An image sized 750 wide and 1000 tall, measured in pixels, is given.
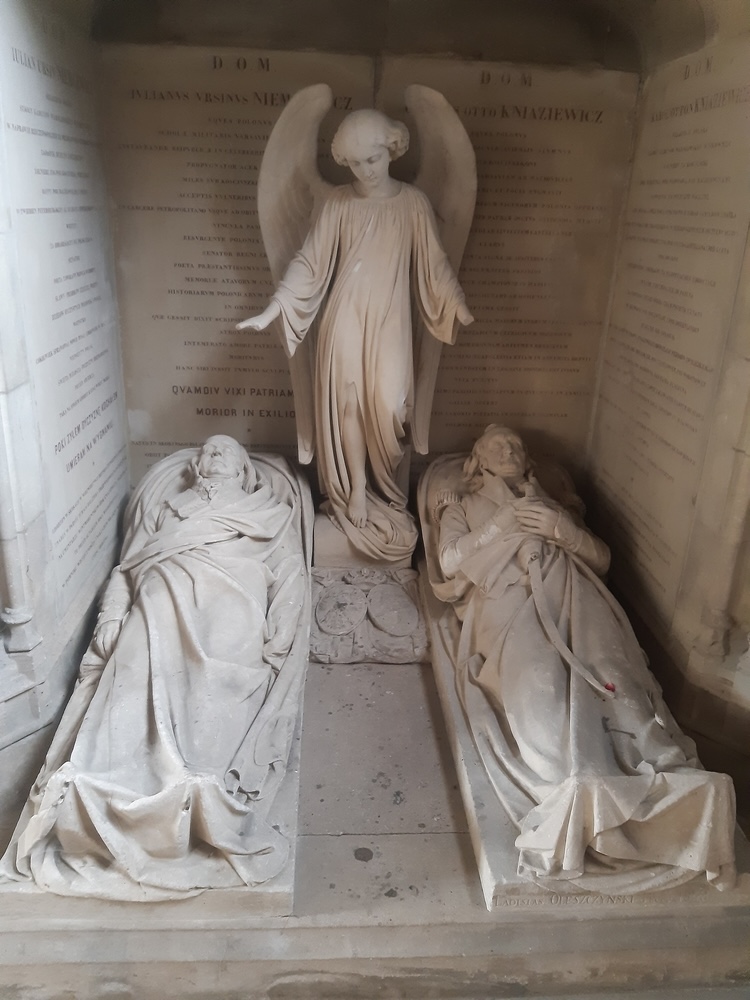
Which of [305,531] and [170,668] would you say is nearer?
[170,668]

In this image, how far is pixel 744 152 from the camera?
3.06 metres

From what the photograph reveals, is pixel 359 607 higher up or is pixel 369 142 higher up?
pixel 369 142

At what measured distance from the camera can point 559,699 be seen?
2.95 metres

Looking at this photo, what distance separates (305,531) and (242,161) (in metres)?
1.95

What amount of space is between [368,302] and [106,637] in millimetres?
1924

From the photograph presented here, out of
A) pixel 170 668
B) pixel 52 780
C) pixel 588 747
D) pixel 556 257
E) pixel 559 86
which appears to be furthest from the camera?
pixel 556 257

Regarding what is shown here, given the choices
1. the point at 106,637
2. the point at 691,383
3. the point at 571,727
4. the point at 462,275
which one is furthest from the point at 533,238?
the point at 106,637

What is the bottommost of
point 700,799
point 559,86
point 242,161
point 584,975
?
point 584,975

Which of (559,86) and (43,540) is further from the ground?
(559,86)

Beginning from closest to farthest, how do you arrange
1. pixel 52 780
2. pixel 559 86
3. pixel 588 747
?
pixel 52 780 < pixel 588 747 < pixel 559 86

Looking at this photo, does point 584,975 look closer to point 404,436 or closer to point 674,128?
point 404,436

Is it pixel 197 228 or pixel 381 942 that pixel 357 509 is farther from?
pixel 381 942

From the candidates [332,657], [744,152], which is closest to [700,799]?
[332,657]

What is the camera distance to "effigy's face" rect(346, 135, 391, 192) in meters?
3.37
